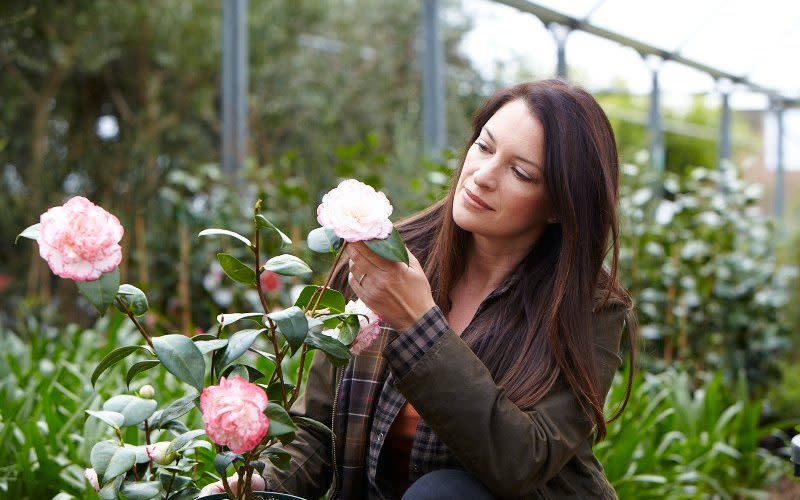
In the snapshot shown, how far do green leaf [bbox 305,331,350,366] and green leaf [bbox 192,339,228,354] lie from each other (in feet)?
0.37

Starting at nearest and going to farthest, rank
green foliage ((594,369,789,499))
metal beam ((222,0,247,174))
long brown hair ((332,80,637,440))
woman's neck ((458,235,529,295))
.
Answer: long brown hair ((332,80,637,440))
woman's neck ((458,235,529,295))
green foliage ((594,369,789,499))
metal beam ((222,0,247,174))

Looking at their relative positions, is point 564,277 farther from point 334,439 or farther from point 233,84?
point 233,84

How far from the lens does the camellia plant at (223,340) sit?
1111 mm

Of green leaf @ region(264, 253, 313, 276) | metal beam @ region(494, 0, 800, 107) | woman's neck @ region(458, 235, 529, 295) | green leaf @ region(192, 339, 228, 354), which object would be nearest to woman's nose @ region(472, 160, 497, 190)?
woman's neck @ region(458, 235, 529, 295)

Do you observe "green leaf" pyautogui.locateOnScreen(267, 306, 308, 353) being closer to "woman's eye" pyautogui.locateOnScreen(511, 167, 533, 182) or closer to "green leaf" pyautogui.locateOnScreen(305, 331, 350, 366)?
"green leaf" pyautogui.locateOnScreen(305, 331, 350, 366)

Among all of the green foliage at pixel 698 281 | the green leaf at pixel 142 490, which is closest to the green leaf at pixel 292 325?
the green leaf at pixel 142 490

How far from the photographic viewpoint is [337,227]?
1153mm

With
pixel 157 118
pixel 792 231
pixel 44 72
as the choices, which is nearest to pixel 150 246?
pixel 44 72

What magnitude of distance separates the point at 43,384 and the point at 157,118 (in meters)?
3.82

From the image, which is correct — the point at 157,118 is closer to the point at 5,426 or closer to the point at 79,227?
the point at 5,426

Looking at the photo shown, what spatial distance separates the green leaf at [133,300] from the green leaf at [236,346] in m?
0.14

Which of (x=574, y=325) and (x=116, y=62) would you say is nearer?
(x=574, y=325)

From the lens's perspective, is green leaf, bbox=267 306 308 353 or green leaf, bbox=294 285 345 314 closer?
green leaf, bbox=267 306 308 353

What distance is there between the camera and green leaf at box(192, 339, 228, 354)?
1189 millimetres
